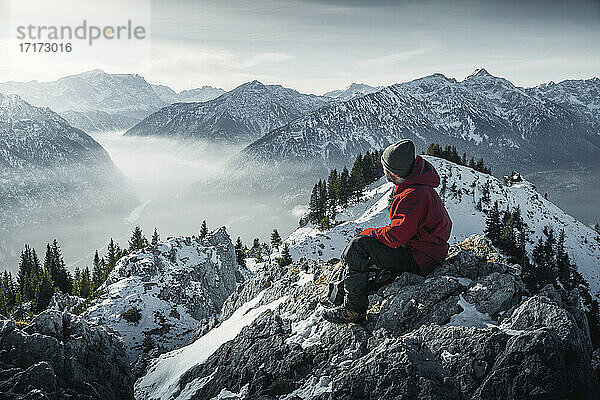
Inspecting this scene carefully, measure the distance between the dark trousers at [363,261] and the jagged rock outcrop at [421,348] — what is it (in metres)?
0.69

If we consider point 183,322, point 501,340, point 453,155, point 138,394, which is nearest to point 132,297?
point 183,322

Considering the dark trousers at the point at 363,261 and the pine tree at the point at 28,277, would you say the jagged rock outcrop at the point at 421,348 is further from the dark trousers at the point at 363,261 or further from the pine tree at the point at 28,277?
the pine tree at the point at 28,277

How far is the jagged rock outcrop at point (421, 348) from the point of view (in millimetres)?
6664

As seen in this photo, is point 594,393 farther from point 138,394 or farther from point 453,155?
point 453,155

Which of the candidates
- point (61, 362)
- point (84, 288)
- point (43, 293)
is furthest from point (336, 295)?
point (43, 293)

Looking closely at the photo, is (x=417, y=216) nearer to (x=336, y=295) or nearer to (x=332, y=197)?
(x=336, y=295)

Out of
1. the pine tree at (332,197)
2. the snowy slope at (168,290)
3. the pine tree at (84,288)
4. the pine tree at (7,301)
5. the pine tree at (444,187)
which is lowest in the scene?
the pine tree at (7,301)

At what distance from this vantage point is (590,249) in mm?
83812

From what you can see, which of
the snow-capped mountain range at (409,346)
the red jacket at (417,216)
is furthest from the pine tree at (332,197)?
the red jacket at (417,216)

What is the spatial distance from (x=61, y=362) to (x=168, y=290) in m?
31.4

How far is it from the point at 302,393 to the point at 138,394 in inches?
405

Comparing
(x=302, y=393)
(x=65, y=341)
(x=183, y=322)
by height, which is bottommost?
(x=183, y=322)

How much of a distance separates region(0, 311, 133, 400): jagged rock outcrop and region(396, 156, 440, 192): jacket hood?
9892 millimetres

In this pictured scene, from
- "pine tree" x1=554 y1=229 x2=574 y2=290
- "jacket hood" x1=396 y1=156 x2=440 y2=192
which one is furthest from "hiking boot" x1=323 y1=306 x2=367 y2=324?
"pine tree" x1=554 y1=229 x2=574 y2=290
